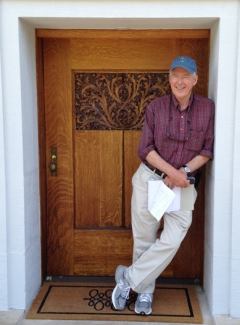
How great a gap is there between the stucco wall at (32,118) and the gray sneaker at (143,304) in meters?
0.43

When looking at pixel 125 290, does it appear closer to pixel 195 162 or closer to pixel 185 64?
pixel 195 162

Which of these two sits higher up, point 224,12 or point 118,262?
point 224,12

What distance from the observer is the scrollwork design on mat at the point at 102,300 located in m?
3.09

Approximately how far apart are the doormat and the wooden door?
6.3 inches

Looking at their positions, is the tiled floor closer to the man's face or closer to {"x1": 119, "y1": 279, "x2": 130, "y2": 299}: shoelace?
{"x1": 119, "y1": 279, "x2": 130, "y2": 299}: shoelace

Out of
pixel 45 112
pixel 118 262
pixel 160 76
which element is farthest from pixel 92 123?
pixel 118 262

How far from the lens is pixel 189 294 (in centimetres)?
327

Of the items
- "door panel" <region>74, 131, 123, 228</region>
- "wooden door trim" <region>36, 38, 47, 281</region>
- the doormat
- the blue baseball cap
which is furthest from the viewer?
"door panel" <region>74, 131, 123, 228</region>

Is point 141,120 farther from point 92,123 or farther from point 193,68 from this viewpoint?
point 193,68

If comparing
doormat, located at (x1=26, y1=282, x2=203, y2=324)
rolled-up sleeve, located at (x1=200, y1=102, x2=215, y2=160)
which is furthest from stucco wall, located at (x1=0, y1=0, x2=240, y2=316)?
doormat, located at (x1=26, y1=282, x2=203, y2=324)

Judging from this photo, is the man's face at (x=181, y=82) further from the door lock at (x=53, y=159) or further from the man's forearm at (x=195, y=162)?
the door lock at (x=53, y=159)

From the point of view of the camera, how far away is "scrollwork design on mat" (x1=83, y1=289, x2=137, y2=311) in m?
3.09

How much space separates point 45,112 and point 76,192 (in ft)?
2.22

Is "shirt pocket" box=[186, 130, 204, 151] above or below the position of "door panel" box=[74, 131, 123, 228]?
above
